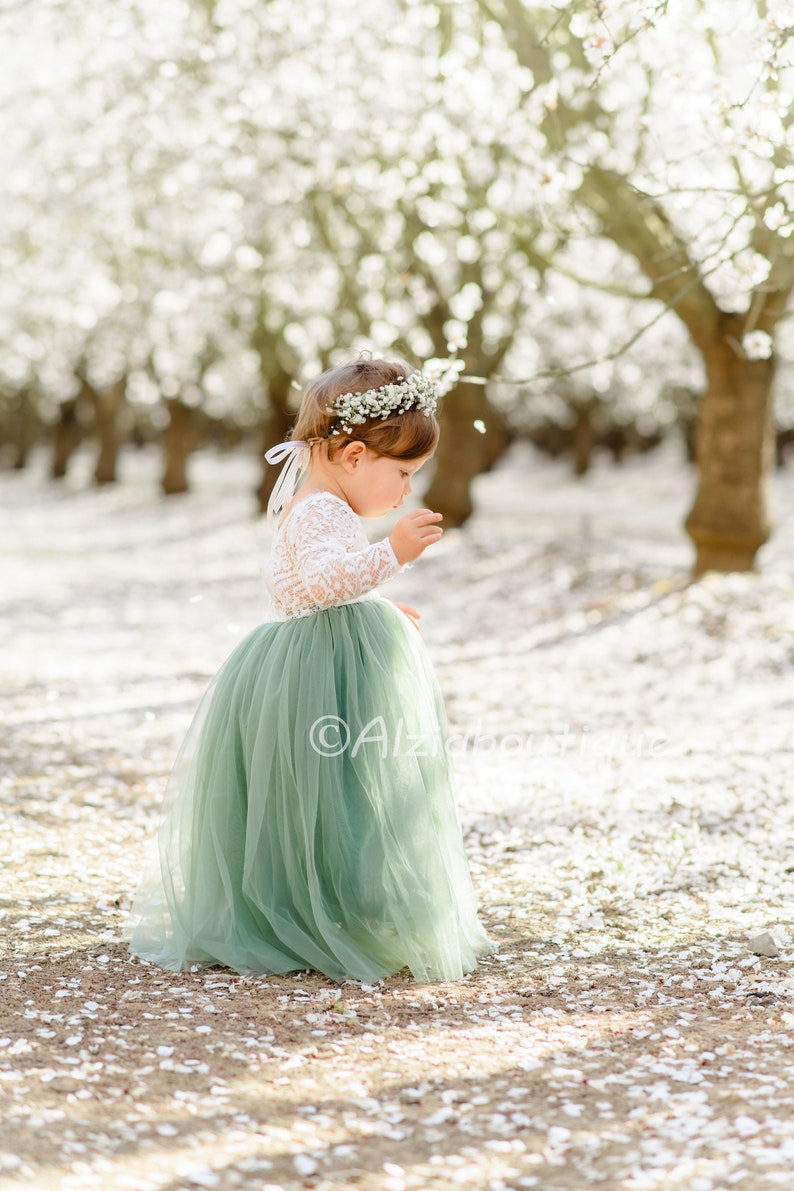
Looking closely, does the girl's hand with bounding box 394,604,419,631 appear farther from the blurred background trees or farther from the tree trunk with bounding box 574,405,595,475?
the tree trunk with bounding box 574,405,595,475

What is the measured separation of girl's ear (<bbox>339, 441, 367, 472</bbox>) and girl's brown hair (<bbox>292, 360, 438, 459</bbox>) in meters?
0.02

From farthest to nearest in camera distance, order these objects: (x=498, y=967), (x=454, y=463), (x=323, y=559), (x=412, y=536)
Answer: (x=454, y=463), (x=498, y=967), (x=323, y=559), (x=412, y=536)

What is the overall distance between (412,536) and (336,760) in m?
0.82

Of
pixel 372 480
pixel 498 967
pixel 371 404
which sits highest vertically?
pixel 371 404

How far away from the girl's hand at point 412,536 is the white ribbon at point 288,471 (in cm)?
55

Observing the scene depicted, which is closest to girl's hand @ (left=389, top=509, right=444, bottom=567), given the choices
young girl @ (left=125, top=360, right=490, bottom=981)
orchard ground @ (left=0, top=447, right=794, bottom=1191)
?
young girl @ (left=125, top=360, right=490, bottom=981)

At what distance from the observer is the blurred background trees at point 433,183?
822 centimetres

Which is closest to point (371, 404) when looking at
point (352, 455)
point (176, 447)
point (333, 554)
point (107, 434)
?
point (352, 455)

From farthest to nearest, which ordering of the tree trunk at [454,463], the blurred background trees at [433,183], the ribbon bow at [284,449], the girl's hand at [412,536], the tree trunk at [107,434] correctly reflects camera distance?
the tree trunk at [107,434], the tree trunk at [454,463], the blurred background trees at [433,183], the ribbon bow at [284,449], the girl's hand at [412,536]

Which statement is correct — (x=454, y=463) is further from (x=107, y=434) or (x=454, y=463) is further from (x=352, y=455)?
(x=107, y=434)

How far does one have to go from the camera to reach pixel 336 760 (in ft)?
14.8

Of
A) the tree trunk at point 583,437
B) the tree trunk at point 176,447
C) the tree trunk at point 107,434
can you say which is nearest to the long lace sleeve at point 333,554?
the tree trunk at point 176,447

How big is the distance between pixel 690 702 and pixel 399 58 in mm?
8367

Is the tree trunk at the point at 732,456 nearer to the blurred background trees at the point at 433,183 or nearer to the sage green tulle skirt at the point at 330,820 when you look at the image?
the blurred background trees at the point at 433,183
